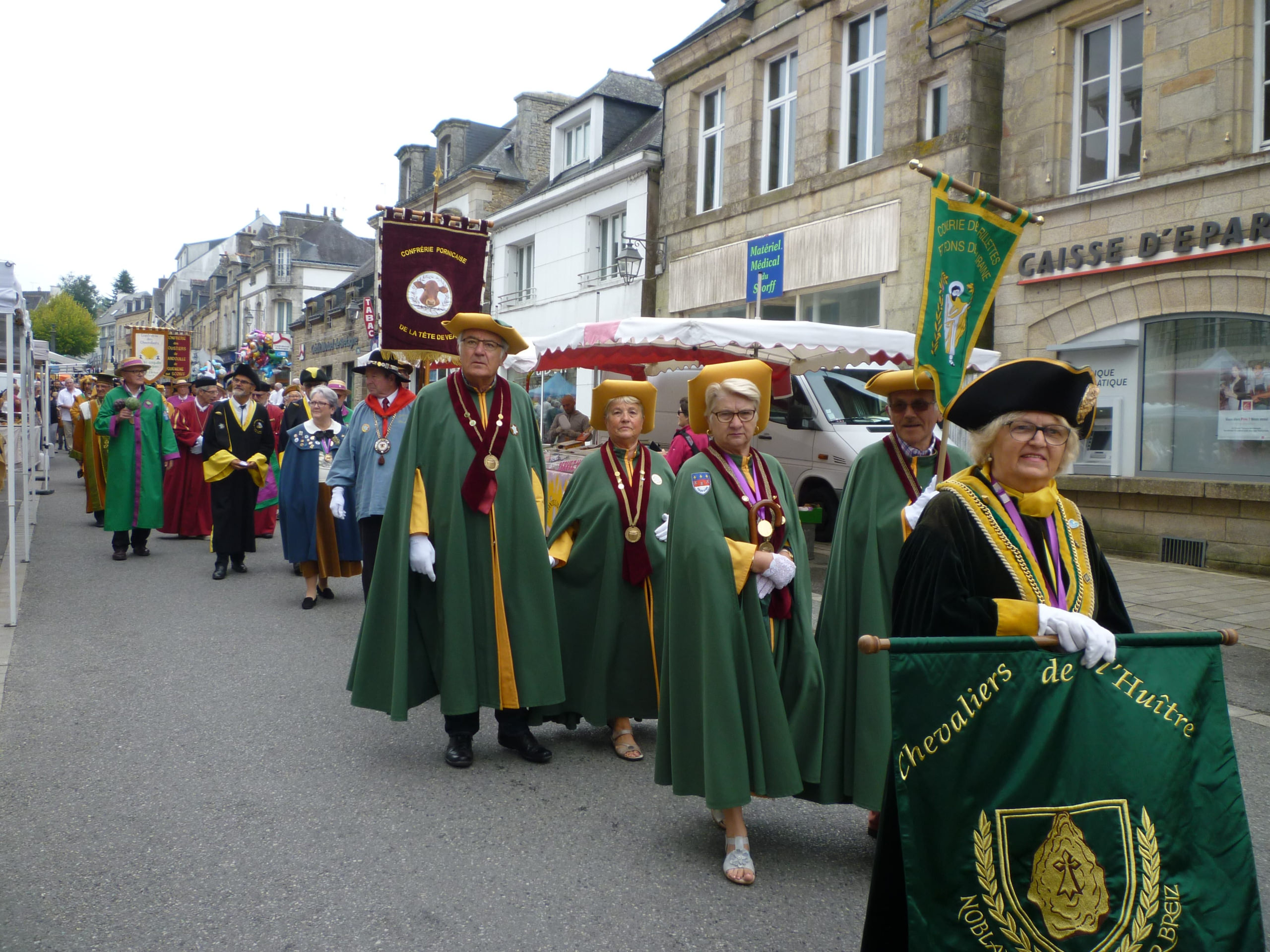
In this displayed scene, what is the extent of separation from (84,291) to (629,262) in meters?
128

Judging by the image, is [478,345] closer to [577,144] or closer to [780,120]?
[780,120]

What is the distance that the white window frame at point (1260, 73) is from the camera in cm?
1070

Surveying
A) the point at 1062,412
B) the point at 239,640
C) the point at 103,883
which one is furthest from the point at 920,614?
the point at 239,640

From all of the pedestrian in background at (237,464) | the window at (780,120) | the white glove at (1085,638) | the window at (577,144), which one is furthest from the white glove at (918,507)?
Answer: the window at (577,144)

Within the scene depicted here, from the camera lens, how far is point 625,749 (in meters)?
4.79

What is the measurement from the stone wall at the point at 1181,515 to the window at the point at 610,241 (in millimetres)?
12168

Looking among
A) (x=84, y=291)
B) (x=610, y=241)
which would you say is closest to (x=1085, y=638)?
(x=610, y=241)

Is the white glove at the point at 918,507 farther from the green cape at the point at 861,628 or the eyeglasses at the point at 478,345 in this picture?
the eyeglasses at the point at 478,345

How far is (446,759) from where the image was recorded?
464 cm

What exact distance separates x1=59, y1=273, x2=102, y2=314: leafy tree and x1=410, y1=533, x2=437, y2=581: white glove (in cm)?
13748

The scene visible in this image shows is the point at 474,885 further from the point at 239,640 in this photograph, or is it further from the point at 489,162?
the point at 489,162

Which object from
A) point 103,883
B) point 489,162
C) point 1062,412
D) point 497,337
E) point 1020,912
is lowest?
point 103,883

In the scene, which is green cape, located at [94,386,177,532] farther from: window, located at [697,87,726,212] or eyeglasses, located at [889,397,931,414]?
window, located at [697,87,726,212]

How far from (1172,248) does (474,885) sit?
10747 millimetres
